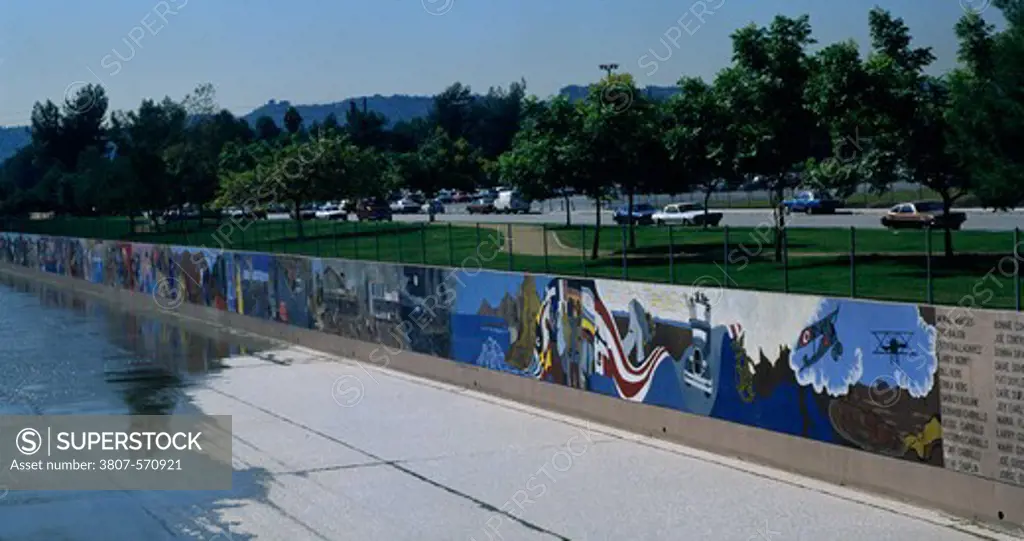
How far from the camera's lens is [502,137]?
150 m

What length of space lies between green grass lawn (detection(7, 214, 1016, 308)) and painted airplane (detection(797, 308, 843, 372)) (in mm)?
721

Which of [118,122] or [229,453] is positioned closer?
[229,453]

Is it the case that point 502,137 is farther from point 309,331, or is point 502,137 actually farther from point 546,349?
point 546,349

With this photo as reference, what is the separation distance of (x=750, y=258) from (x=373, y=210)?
57.9 m

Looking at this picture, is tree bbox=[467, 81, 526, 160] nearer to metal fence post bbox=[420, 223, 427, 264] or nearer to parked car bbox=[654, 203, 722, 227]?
parked car bbox=[654, 203, 722, 227]

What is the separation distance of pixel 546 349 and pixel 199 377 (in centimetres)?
943

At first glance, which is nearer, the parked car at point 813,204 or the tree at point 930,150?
the tree at point 930,150

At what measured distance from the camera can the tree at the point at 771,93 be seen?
3422 cm

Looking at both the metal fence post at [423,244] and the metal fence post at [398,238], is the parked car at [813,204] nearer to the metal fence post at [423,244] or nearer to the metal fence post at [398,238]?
the metal fence post at [398,238]

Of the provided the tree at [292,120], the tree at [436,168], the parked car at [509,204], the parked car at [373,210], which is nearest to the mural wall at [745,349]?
the parked car at [373,210]

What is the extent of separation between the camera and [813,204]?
63.8 m

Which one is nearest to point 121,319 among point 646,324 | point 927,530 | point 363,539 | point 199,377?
point 199,377

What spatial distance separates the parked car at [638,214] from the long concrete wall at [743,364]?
30182 millimetres

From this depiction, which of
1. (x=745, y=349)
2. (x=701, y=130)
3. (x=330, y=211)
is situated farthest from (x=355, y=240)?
(x=330, y=211)
